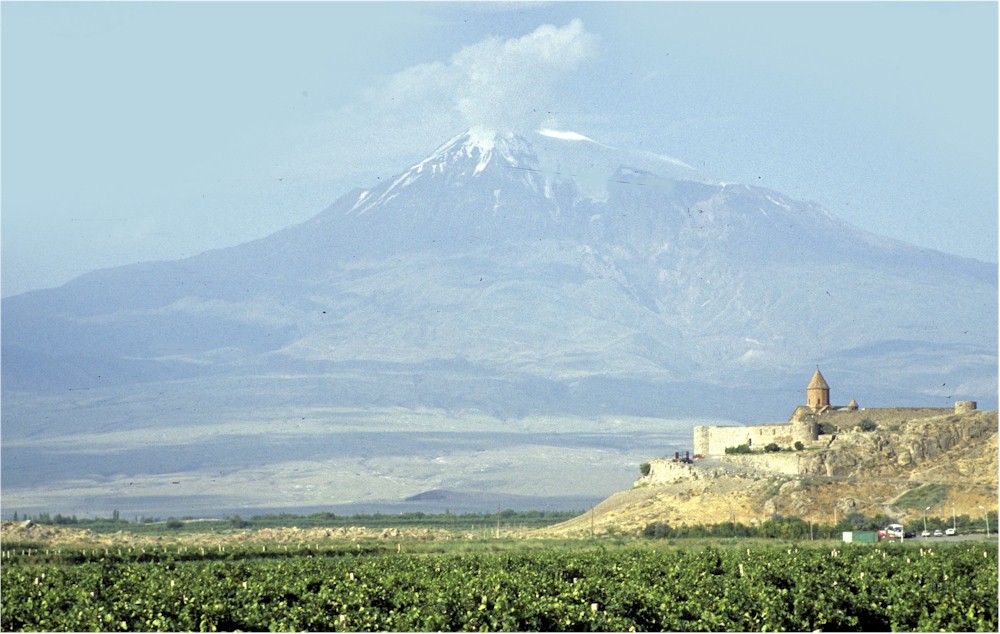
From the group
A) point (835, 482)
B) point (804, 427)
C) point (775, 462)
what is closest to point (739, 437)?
point (804, 427)

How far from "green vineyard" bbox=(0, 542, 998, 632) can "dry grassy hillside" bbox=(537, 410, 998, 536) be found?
36608 millimetres

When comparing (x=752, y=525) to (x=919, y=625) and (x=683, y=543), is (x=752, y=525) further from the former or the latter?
(x=919, y=625)

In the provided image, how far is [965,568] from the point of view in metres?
32.5

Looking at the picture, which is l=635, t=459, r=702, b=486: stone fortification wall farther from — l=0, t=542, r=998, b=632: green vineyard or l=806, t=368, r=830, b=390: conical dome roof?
l=0, t=542, r=998, b=632: green vineyard

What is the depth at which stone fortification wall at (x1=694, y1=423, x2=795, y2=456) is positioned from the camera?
276 feet

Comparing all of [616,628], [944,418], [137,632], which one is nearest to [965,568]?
[616,628]

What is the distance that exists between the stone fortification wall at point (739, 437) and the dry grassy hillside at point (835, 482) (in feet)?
11.1

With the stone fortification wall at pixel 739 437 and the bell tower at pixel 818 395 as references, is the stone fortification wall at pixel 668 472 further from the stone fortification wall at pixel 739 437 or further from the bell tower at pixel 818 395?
the bell tower at pixel 818 395

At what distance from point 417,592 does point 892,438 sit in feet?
183

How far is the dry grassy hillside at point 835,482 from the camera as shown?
226 feet

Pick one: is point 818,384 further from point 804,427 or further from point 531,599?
point 531,599

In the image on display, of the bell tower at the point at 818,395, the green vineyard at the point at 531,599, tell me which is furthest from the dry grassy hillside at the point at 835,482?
the green vineyard at the point at 531,599

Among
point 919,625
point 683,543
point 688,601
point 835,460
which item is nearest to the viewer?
point 919,625

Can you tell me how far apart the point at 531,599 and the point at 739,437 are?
64.0 meters
